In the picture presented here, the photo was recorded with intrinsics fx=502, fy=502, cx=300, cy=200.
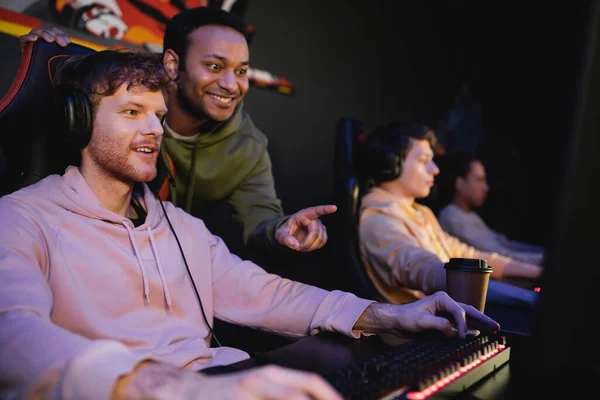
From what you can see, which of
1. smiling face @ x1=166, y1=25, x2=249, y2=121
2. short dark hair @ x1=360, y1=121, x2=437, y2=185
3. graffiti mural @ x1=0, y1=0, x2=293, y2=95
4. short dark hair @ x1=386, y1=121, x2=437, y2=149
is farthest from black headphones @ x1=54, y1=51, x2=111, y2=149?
short dark hair @ x1=386, y1=121, x2=437, y2=149

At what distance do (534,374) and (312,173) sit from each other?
7.47 ft

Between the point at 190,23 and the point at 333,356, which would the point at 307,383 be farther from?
the point at 190,23

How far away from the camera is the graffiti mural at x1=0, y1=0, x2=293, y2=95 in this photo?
65.7 inches

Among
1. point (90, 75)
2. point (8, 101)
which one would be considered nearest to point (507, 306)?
point (90, 75)

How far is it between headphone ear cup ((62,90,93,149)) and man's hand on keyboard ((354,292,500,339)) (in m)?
0.64

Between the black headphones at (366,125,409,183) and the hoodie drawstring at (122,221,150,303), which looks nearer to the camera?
the hoodie drawstring at (122,221,150,303)

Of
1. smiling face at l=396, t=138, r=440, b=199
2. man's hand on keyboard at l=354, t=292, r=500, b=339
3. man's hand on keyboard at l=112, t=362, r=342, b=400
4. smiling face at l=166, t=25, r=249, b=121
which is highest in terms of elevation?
smiling face at l=166, t=25, r=249, b=121

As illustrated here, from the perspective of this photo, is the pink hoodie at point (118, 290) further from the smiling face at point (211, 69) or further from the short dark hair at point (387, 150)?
the short dark hair at point (387, 150)

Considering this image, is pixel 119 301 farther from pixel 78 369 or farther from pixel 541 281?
pixel 541 281

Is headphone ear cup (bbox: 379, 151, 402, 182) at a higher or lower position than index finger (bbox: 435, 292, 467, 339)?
higher

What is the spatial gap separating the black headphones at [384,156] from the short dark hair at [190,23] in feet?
2.08

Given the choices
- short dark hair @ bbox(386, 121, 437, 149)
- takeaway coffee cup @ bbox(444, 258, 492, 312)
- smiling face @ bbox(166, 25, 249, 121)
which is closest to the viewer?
takeaway coffee cup @ bbox(444, 258, 492, 312)

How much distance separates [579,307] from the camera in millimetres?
489

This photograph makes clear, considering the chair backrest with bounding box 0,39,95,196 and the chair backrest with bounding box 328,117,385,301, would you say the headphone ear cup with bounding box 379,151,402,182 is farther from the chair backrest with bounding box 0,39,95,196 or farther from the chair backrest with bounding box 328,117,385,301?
the chair backrest with bounding box 0,39,95,196
